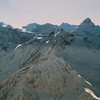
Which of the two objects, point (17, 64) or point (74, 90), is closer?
point (74, 90)

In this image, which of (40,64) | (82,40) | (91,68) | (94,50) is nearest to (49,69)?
(40,64)

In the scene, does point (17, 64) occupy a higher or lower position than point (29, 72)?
lower

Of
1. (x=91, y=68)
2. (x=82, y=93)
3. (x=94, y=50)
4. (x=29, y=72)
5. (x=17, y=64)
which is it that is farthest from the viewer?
(x=17, y=64)

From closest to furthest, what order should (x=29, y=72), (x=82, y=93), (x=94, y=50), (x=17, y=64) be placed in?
(x=82, y=93) < (x=29, y=72) < (x=94, y=50) < (x=17, y=64)

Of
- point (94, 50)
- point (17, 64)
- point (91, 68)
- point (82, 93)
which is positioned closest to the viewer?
→ point (82, 93)

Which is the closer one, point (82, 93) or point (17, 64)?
point (82, 93)

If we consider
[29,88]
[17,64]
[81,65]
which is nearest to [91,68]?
[81,65]

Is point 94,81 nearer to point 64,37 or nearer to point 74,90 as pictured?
point 74,90

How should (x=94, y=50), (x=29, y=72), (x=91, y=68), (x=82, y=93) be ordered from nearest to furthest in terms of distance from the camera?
(x=82, y=93) → (x=29, y=72) → (x=91, y=68) → (x=94, y=50)

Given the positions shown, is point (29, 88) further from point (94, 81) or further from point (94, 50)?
point (94, 50)

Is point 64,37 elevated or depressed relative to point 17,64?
elevated
